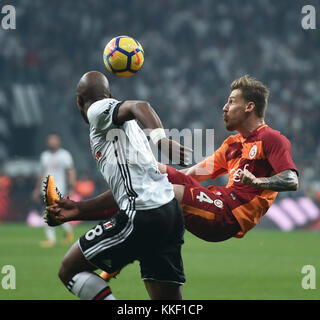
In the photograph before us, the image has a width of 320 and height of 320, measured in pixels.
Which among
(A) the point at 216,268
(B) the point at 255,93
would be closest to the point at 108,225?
(B) the point at 255,93

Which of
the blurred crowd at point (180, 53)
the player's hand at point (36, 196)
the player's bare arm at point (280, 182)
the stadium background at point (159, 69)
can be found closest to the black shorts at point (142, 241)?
the player's bare arm at point (280, 182)

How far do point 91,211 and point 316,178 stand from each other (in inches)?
464

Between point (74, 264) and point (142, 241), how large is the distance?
1.59 ft

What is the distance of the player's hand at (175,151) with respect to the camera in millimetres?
3322

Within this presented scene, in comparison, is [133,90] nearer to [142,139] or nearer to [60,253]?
[60,253]

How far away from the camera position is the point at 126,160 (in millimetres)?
3717

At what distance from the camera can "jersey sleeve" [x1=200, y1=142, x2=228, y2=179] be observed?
5539 mm

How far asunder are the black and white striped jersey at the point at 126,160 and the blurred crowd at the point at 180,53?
15.2 m

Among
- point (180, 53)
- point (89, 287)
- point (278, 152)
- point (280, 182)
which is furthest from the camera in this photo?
point (180, 53)

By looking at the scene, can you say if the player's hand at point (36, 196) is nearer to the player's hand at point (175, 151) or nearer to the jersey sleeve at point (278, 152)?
the jersey sleeve at point (278, 152)

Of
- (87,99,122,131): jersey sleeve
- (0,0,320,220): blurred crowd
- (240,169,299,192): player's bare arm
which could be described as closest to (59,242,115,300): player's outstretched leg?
(87,99,122,131): jersey sleeve

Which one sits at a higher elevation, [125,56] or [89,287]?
[125,56]

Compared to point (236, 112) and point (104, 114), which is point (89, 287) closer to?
point (104, 114)

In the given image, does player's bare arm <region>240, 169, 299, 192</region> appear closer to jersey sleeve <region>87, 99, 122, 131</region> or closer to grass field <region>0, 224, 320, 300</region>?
jersey sleeve <region>87, 99, 122, 131</region>
